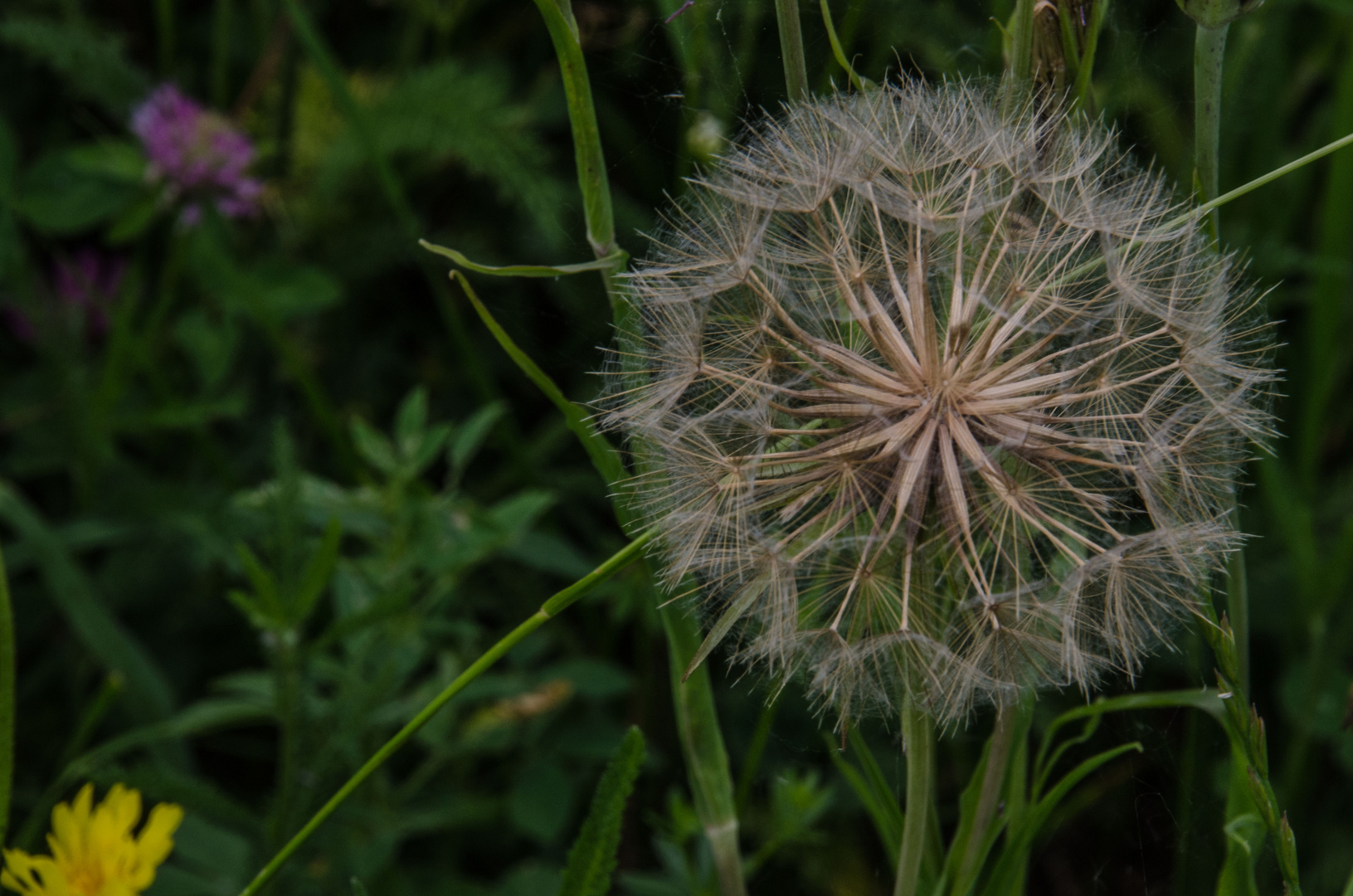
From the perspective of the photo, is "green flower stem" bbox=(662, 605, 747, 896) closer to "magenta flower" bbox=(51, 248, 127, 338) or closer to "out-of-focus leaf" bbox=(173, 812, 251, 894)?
"out-of-focus leaf" bbox=(173, 812, 251, 894)

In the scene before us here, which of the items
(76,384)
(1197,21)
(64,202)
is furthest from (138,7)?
(1197,21)

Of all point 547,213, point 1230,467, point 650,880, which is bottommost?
point 650,880

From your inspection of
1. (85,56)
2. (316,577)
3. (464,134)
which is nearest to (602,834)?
(316,577)

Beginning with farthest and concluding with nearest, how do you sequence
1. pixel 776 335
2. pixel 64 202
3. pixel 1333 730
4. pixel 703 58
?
1. pixel 64 202
2. pixel 1333 730
3. pixel 703 58
4. pixel 776 335

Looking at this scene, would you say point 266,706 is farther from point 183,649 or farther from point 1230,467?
point 1230,467

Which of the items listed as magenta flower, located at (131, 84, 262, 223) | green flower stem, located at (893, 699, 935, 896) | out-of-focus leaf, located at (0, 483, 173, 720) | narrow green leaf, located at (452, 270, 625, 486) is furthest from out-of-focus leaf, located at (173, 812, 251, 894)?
magenta flower, located at (131, 84, 262, 223)

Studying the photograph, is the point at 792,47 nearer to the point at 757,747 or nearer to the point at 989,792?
the point at 989,792
